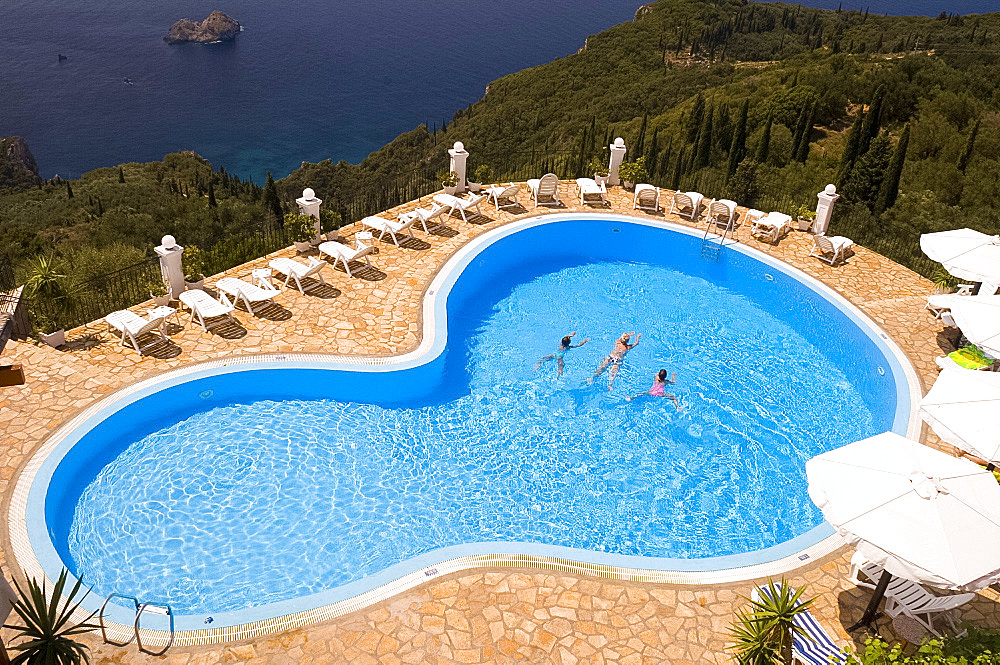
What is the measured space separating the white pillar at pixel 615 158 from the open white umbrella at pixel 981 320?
10253mm

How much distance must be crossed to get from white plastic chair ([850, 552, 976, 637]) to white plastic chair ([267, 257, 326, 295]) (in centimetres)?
1058

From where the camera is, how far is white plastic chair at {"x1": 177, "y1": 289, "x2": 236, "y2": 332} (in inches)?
497

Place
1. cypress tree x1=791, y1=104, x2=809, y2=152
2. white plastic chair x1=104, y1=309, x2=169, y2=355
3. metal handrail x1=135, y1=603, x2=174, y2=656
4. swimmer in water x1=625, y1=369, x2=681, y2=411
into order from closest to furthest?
metal handrail x1=135, y1=603, x2=174, y2=656, white plastic chair x1=104, y1=309, x2=169, y2=355, swimmer in water x1=625, y1=369, x2=681, y2=411, cypress tree x1=791, y1=104, x2=809, y2=152

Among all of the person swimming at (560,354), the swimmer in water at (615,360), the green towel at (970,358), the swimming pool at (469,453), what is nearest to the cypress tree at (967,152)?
the swimming pool at (469,453)

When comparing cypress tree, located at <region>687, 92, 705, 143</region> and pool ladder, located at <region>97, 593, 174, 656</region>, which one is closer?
pool ladder, located at <region>97, 593, 174, 656</region>

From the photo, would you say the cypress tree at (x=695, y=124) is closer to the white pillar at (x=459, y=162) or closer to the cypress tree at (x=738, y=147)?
the cypress tree at (x=738, y=147)

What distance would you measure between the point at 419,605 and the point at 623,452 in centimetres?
464

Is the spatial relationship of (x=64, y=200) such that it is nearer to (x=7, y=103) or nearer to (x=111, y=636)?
(x=111, y=636)

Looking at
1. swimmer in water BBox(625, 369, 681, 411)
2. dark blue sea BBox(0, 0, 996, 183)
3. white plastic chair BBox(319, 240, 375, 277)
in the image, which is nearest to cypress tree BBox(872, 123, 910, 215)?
swimmer in water BBox(625, 369, 681, 411)

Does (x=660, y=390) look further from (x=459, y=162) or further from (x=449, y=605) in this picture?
(x=459, y=162)

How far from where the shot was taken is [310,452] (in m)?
10.9

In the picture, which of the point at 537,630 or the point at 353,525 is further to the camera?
the point at 353,525

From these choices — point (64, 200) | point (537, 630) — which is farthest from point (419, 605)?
point (64, 200)

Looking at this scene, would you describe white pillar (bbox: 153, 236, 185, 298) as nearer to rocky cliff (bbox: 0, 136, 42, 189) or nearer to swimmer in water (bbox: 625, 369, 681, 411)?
swimmer in water (bbox: 625, 369, 681, 411)
